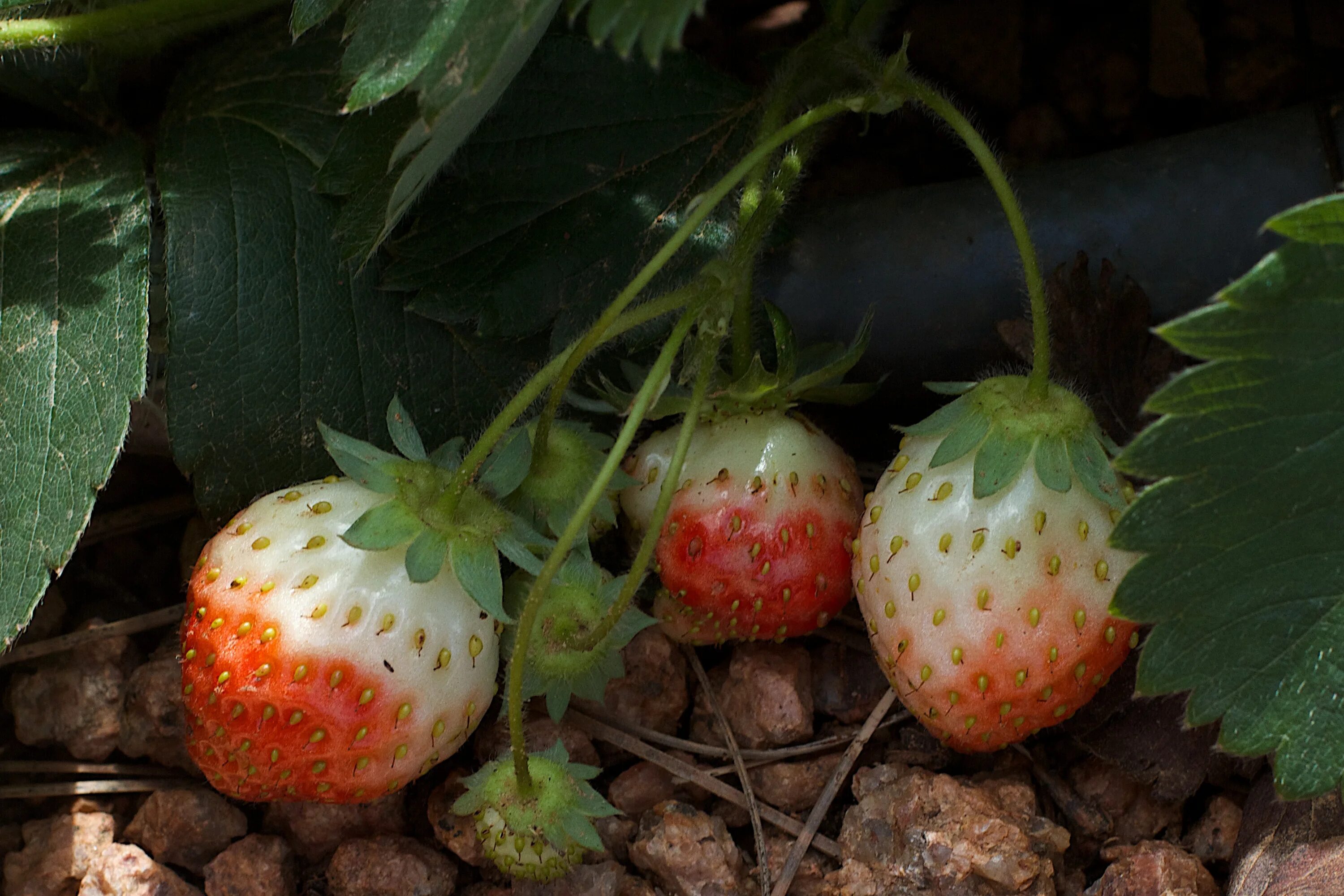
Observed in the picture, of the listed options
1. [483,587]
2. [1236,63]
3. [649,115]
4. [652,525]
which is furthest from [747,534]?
[1236,63]

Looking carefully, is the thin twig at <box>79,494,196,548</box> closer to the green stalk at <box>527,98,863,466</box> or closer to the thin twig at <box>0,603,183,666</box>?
the thin twig at <box>0,603,183,666</box>

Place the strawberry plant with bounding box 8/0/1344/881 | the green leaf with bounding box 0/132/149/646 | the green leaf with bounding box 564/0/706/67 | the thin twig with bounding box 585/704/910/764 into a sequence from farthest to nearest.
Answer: the thin twig with bounding box 585/704/910/764 < the green leaf with bounding box 0/132/149/646 < the strawberry plant with bounding box 8/0/1344/881 < the green leaf with bounding box 564/0/706/67

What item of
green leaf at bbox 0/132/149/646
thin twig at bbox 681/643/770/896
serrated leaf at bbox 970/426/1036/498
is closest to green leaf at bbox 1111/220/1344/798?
serrated leaf at bbox 970/426/1036/498

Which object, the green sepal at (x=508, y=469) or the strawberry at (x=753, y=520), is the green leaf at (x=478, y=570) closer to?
the green sepal at (x=508, y=469)

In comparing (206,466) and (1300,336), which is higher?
(1300,336)

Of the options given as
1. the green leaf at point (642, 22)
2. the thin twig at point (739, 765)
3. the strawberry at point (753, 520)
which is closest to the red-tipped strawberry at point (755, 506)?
the strawberry at point (753, 520)

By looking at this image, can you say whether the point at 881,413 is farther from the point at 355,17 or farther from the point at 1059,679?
the point at 355,17
